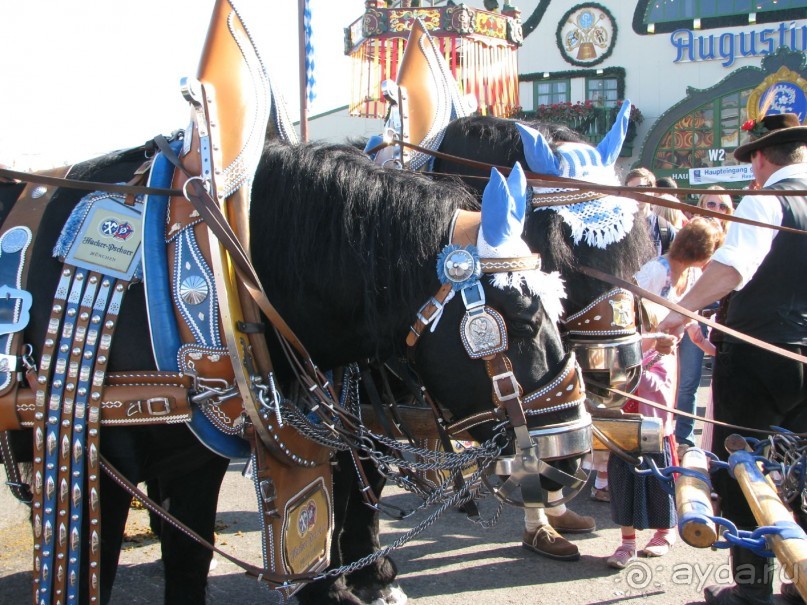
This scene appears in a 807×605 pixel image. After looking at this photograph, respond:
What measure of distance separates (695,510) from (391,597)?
1.74 meters

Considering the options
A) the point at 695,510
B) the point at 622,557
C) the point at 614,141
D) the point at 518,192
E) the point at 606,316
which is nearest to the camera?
the point at 695,510

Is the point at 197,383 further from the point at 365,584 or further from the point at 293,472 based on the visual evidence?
the point at 365,584

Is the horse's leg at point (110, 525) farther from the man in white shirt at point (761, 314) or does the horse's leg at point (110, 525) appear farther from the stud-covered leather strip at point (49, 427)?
the man in white shirt at point (761, 314)

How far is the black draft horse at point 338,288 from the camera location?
190 centimetres

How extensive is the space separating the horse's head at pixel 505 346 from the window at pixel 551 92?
17366 millimetres

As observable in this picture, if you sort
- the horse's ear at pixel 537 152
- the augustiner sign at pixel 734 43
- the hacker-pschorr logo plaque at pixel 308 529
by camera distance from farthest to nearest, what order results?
the augustiner sign at pixel 734 43 → the horse's ear at pixel 537 152 → the hacker-pschorr logo plaque at pixel 308 529

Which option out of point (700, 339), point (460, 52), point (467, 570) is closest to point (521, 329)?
point (467, 570)

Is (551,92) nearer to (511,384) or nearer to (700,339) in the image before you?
(700,339)

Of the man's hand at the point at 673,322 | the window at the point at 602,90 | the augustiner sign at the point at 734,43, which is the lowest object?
the man's hand at the point at 673,322

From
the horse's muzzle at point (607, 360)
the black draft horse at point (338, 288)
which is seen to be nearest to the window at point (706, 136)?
the horse's muzzle at point (607, 360)

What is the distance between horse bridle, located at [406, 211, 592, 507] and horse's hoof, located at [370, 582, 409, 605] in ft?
4.43

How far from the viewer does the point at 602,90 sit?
18.1m

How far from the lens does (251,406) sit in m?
1.86

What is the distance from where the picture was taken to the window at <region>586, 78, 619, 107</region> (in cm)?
1809
